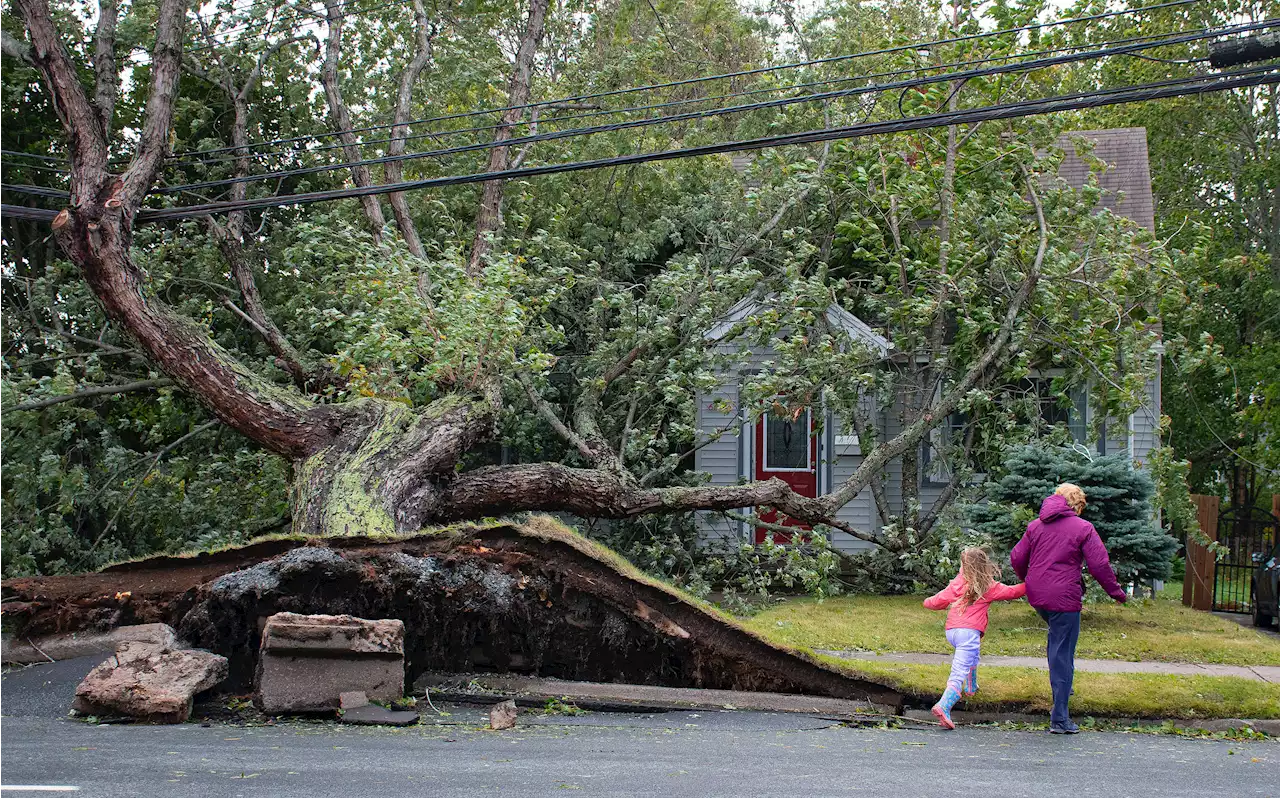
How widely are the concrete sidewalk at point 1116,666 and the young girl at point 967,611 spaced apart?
6.00 feet

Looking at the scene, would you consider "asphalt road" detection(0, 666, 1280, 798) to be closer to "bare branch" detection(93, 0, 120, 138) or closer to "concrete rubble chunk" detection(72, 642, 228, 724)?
"concrete rubble chunk" detection(72, 642, 228, 724)

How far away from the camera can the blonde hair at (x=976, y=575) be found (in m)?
7.09

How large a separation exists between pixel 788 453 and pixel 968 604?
27.4 feet

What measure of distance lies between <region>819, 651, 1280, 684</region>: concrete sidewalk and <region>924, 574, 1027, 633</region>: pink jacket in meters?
1.86

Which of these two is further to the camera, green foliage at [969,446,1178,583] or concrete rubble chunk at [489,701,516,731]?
green foliage at [969,446,1178,583]

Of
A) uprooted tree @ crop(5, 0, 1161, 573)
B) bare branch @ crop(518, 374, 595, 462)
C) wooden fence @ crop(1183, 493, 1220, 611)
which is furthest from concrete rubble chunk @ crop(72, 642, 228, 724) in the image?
wooden fence @ crop(1183, 493, 1220, 611)

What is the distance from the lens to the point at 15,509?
11969 mm

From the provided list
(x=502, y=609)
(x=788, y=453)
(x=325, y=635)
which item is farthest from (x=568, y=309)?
(x=325, y=635)

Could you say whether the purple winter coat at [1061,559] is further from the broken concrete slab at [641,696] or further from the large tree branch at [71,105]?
the large tree branch at [71,105]

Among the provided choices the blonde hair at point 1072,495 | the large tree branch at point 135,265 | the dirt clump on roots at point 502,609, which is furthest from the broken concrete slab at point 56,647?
the blonde hair at point 1072,495

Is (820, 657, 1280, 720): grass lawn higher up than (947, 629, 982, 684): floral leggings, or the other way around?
(947, 629, 982, 684): floral leggings

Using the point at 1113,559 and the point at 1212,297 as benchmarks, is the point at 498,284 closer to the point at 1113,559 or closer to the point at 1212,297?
the point at 1113,559

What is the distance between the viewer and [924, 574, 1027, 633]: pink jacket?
7.04 meters

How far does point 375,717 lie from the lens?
21.6ft
